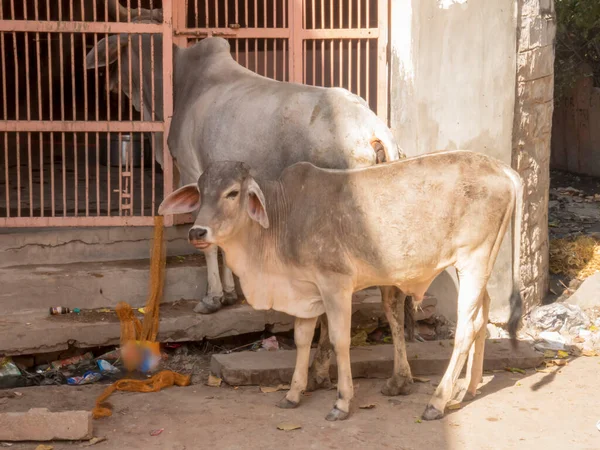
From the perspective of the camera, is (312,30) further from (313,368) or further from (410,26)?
(313,368)

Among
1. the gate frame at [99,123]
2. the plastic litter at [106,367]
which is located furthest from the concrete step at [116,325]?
the gate frame at [99,123]

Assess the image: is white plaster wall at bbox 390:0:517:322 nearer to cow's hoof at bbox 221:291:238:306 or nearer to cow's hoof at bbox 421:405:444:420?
cow's hoof at bbox 221:291:238:306

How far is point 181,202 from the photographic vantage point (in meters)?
6.11

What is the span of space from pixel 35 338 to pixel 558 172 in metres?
9.39

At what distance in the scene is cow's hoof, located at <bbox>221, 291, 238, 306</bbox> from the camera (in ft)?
24.6

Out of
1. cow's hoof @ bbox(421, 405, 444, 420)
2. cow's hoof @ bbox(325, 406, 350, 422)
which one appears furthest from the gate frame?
cow's hoof @ bbox(421, 405, 444, 420)

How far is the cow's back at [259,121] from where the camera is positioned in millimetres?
6508

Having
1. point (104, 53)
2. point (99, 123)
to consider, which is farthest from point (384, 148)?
point (104, 53)

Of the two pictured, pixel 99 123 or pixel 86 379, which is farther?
pixel 99 123

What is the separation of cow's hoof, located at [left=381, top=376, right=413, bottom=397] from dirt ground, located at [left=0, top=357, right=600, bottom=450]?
56 millimetres

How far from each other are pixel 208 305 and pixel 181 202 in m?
1.42

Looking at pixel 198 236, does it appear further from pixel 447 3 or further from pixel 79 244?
pixel 447 3

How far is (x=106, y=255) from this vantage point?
7762 mm

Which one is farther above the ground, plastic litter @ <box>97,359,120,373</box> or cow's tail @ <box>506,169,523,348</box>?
cow's tail @ <box>506,169,523,348</box>
